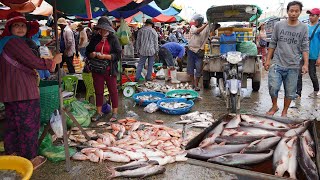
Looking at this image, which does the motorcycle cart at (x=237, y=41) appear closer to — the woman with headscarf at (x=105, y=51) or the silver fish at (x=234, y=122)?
the woman with headscarf at (x=105, y=51)

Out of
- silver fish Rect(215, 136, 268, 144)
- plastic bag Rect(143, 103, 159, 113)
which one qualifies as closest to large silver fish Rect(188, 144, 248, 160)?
silver fish Rect(215, 136, 268, 144)

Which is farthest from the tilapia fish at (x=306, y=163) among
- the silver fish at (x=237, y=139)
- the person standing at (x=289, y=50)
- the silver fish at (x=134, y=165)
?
the person standing at (x=289, y=50)

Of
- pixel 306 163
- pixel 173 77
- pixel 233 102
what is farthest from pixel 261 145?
pixel 173 77

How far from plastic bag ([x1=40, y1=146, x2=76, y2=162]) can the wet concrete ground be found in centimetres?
9

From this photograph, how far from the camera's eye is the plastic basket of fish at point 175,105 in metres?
6.87

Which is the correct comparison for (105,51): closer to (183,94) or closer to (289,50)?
(183,94)

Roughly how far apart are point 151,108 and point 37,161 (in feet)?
10.9

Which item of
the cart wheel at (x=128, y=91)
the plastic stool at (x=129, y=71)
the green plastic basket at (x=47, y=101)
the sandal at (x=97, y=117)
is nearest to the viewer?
the green plastic basket at (x=47, y=101)

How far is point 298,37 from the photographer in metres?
5.42

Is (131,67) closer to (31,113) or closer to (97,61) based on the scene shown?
(97,61)

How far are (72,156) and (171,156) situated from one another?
60.8 inches

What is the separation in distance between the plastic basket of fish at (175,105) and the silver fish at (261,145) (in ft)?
13.6

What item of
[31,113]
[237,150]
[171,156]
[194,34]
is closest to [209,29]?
[194,34]

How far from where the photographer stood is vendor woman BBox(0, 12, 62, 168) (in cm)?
387
